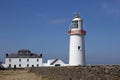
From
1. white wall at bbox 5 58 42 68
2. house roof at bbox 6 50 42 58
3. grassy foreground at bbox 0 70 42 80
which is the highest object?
house roof at bbox 6 50 42 58

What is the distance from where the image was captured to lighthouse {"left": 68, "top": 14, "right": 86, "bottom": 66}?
1298 inches

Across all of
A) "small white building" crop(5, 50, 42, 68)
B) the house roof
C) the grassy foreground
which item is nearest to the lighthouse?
the grassy foreground

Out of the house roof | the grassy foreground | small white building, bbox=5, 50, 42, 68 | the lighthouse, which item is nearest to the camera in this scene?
the grassy foreground

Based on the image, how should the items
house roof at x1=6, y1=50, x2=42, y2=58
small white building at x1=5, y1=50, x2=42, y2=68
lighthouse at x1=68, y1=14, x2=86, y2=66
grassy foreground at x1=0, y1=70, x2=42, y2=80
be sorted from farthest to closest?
house roof at x1=6, y1=50, x2=42, y2=58 → small white building at x1=5, y1=50, x2=42, y2=68 → lighthouse at x1=68, y1=14, x2=86, y2=66 → grassy foreground at x1=0, y1=70, x2=42, y2=80

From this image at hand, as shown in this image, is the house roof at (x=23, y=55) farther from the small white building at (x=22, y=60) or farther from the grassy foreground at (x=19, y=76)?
the grassy foreground at (x=19, y=76)

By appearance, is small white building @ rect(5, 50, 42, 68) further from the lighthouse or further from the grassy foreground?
the lighthouse

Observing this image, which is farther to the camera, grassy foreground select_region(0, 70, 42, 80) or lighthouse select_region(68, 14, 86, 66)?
lighthouse select_region(68, 14, 86, 66)

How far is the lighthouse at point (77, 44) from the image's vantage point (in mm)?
32969

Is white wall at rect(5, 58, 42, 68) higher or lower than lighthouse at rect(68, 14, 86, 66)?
lower

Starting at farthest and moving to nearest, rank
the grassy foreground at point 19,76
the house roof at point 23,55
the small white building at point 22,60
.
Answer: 1. the house roof at point 23,55
2. the small white building at point 22,60
3. the grassy foreground at point 19,76

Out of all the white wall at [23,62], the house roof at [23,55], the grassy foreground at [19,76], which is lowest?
the grassy foreground at [19,76]

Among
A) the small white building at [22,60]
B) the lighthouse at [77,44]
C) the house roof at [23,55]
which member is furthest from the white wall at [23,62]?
the lighthouse at [77,44]

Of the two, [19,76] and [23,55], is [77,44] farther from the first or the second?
[23,55]

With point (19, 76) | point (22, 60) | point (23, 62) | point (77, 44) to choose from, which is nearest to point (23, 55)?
point (22, 60)
